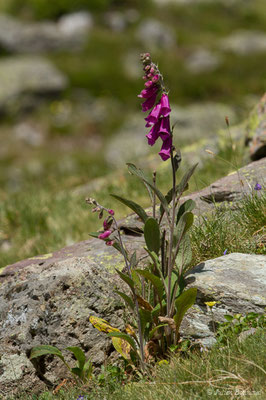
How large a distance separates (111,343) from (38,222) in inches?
161

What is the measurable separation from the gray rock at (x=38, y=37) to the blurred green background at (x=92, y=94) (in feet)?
0.21

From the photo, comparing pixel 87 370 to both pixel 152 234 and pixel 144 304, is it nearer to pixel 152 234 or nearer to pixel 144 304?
pixel 144 304

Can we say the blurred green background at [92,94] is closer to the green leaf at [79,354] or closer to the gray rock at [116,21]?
the gray rock at [116,21]

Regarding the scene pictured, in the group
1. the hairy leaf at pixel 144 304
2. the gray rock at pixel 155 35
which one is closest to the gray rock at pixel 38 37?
the gray rock at pixel 155 35

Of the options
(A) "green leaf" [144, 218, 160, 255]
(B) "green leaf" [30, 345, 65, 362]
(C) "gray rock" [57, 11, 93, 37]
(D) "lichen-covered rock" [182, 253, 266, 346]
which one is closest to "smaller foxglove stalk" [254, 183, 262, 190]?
(D) "lichen-covered rock" [182, 253, 266, 346]

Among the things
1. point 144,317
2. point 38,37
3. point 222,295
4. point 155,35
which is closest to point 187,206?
point 222,295

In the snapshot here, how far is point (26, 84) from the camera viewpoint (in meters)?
22.1

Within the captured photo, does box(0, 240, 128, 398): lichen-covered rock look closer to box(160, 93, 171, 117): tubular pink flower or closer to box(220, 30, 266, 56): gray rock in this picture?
box(160, 93, 171, 117): tubular pink flower

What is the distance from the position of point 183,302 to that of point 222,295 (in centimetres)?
36

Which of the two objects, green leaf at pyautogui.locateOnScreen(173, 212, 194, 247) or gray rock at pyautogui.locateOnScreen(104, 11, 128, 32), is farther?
gray rock at pyautogui.locateOnScreen(104, 11, 128, 32)

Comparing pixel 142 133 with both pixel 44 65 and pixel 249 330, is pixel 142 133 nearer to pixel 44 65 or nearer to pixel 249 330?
pixel 44 65

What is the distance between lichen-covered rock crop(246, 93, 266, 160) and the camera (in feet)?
18.8

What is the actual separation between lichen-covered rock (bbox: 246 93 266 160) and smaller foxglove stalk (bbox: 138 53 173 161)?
3.03 m

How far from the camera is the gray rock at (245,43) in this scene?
2961 centimetres
